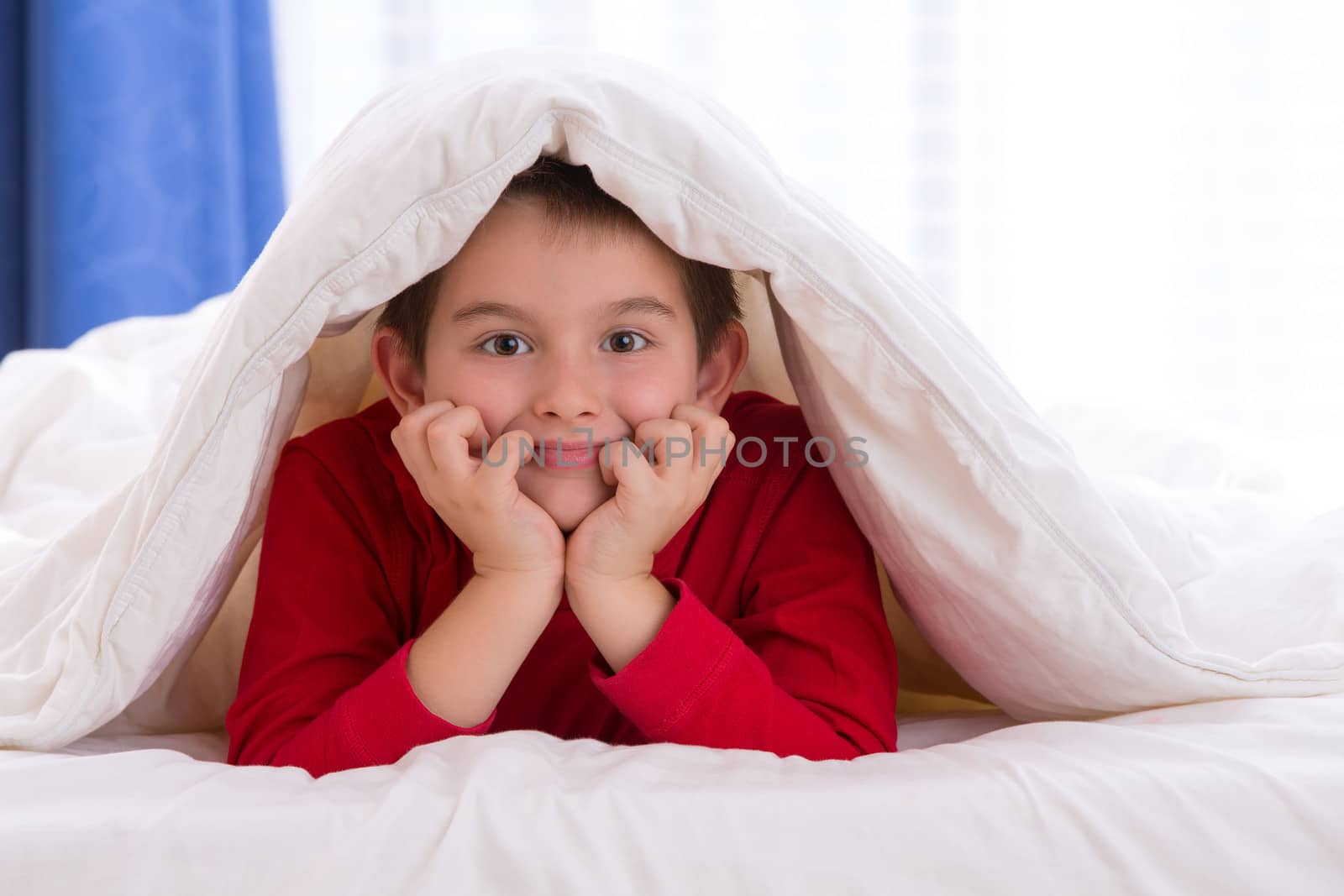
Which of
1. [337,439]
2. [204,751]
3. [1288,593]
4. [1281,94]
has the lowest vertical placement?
[204,751]

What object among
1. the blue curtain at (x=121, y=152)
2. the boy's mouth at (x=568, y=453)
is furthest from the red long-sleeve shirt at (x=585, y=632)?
the blue curtain at (x=121, y=152)

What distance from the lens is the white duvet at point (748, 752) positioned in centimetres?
61

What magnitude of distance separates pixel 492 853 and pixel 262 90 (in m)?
2.62

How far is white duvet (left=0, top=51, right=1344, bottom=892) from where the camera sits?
611 millimetres

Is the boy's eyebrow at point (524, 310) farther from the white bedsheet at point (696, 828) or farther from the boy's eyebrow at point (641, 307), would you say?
the white bedsheet at point (696, 828)

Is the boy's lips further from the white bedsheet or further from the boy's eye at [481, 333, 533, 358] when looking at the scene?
the white bedsheet

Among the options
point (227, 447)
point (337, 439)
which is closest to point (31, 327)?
point (337, 439)

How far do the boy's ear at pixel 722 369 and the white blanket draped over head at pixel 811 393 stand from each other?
0.41 ft

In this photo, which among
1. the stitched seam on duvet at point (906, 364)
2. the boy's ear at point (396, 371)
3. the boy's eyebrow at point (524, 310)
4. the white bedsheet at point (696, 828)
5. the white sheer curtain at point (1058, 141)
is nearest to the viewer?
the white bedsheet at point (696, 828)

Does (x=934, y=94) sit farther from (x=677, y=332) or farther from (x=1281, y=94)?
(x=677, y=332)

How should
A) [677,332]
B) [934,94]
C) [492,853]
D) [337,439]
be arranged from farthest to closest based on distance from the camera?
[934,94], [337,439], [677,332], [492,853]

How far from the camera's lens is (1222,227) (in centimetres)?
303

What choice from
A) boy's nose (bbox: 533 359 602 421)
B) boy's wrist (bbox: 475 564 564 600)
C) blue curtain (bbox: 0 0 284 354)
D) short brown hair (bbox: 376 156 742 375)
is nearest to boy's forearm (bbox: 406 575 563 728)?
boy's wrist (bbox: 475 564 564 600)

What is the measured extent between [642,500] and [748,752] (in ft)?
0.65
